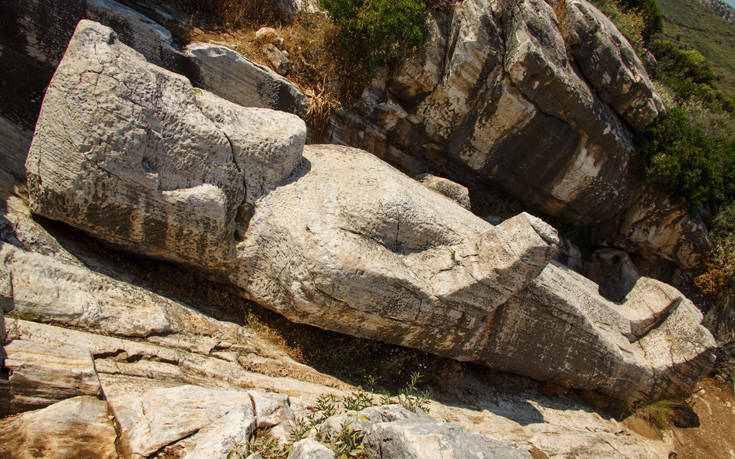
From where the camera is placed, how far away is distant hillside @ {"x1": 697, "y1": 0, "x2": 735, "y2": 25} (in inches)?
2239

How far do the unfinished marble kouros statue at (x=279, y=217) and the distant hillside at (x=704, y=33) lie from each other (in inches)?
1650

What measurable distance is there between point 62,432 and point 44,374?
0.57 m

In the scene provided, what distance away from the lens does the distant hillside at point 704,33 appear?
39.4m

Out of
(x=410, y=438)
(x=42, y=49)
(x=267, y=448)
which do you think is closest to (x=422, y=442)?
(x=410, y=438)

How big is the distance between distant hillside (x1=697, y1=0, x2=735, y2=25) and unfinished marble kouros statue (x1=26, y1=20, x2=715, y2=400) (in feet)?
239

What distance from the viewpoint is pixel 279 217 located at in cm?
589

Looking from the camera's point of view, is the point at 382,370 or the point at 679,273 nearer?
the point at 382,370

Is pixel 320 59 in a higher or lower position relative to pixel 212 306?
higher

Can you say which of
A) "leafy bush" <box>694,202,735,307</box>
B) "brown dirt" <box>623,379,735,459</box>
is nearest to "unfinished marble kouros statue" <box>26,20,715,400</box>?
"brown dirt" <box>623,379,735,459</box>

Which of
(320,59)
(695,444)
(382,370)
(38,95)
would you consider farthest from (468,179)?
(38,95)

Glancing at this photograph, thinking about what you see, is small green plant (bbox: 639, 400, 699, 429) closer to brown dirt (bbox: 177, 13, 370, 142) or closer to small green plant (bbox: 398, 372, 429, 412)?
small green plant (bbox: 398, 372, 429, 412)

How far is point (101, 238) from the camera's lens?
5.47m

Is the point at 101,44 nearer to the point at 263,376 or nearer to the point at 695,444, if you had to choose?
the point at 263,376

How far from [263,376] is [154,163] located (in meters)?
3.11
